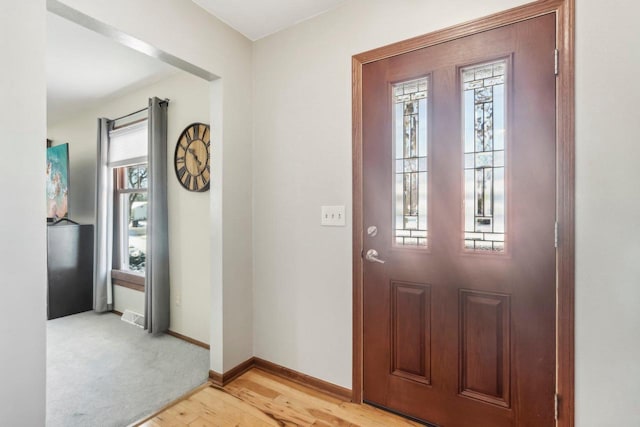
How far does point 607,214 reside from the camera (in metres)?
1.25

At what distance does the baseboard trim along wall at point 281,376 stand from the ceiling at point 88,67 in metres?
2.68

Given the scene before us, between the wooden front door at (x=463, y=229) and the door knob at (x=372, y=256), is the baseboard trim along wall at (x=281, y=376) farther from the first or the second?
the door knob at (x=372, y=256)

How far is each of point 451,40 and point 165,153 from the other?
8.81 ft

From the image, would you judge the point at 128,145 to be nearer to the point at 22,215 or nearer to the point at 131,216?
the point at 131,216

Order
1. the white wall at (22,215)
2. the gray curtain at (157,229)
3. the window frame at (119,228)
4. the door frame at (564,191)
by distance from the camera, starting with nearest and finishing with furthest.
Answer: the white wall at (22,215) < the door frame at (564,191) < the gray curtain at (157,229) < the window frame at (119,228)

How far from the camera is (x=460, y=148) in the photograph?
1536mm

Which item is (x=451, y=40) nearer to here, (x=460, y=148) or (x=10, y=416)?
(x=460, y=148)

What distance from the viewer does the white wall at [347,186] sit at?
4.04 feet

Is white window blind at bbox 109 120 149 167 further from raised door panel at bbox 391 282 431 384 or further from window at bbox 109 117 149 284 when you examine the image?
raised door panel at bbox 391 282 431 384

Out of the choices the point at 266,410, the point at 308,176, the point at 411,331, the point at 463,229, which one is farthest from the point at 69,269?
the point at 463,229

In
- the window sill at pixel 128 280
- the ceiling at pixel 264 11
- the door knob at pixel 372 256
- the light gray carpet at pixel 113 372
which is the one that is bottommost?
the light gray carpet at pixel 113 372

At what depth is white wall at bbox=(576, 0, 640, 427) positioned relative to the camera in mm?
1216

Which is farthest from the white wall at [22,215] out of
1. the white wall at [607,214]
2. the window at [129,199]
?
the white wall at [607,214]

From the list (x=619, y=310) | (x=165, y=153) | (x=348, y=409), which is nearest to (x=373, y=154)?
(x=619, y=310)
